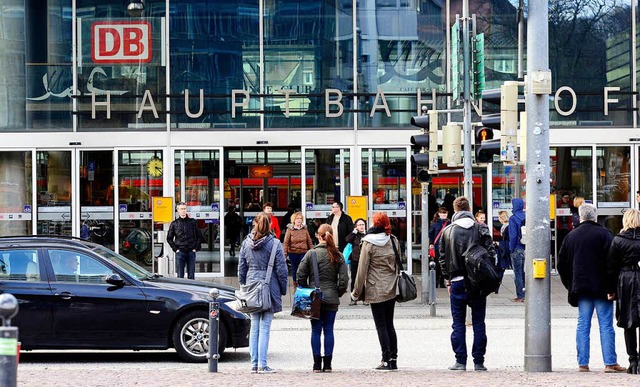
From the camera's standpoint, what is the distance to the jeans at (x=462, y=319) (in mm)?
12242

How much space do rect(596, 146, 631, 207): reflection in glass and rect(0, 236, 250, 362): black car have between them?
562 inches

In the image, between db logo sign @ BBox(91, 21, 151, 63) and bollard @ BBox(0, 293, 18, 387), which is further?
db logo sign @ BBox(91, 21, 151, 63)

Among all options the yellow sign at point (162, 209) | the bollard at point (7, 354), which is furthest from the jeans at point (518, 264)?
the bollard at point (7, 354)

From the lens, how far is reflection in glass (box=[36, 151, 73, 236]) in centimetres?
2589

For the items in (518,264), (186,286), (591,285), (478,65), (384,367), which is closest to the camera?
(591,285)

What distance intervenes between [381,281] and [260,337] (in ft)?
4.84

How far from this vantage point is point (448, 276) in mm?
12438

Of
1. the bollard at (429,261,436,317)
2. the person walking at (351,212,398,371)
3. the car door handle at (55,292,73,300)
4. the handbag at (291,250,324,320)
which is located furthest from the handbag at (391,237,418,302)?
the bollard at (429,261,436,317)

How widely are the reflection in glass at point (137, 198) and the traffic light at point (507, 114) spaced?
13.4m

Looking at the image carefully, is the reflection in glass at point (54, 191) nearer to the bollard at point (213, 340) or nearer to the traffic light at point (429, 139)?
the traffic light at point (429, 139)

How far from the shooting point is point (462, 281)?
12273 mm

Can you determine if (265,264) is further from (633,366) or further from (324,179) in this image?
(324,179)

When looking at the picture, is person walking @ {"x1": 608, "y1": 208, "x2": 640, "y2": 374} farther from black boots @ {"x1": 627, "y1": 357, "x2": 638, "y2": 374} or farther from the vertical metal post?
the vertical metal post

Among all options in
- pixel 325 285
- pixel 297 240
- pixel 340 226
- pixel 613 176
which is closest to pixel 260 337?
pixel 325 285
